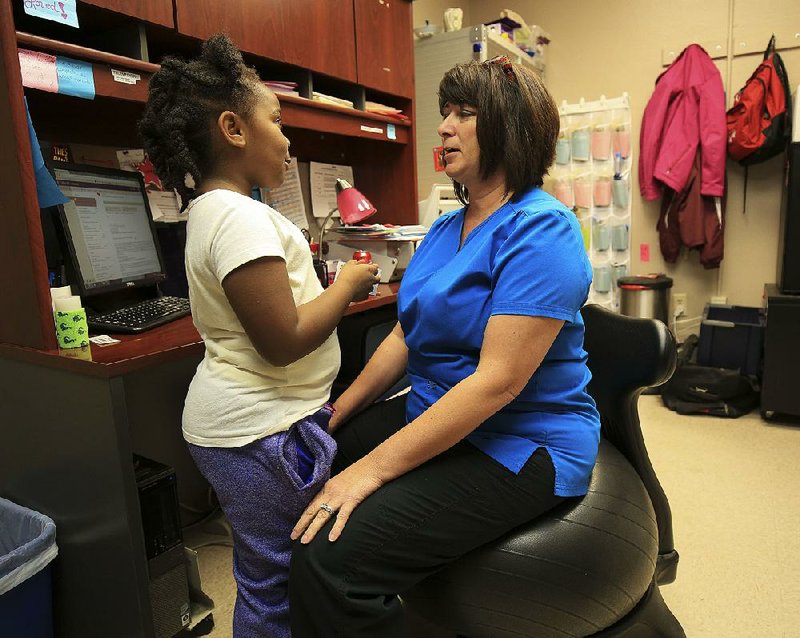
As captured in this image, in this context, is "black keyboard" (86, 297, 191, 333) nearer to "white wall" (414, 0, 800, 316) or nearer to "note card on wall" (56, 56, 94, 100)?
"note card on wall" (56, 56, 94, 100)

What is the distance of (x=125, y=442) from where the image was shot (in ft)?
3.56

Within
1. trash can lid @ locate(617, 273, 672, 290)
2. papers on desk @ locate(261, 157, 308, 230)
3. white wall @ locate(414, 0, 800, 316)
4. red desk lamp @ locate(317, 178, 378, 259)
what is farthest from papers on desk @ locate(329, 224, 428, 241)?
white wall @ locate(414, 0, 800, 316)

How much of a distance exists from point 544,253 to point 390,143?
5.49ft

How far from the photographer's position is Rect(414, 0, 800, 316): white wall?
3.37m

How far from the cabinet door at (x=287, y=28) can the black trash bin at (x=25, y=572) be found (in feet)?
4.05

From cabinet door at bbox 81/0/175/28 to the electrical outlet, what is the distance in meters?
3.34

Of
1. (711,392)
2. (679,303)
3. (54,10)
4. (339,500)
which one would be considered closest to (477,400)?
(339,500)

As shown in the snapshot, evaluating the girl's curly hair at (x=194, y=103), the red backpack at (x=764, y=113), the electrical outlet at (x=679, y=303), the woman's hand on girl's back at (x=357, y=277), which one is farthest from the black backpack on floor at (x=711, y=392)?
the girl's curly hair at (x=194, y=103)

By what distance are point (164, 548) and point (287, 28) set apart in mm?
1516

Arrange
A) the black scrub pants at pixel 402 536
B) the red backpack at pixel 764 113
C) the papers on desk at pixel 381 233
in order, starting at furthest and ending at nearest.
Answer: the red backpack at pixel 764 113 < the papers on desk at pixel 381 233 < the black scrub pants at pixel 402 536

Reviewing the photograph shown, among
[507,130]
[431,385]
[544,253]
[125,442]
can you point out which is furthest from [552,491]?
[125,442]

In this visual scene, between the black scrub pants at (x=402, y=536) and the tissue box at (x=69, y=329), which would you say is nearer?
the black scrub pants at (x=402, y=536)

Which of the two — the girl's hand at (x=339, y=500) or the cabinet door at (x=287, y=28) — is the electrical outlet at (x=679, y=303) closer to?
the cabinet door at (x=287, y=28)

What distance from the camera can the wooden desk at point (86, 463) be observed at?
1080 mm
